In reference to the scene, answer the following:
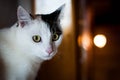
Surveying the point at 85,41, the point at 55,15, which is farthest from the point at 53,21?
the point at 85,41

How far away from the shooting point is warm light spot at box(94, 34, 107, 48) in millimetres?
725

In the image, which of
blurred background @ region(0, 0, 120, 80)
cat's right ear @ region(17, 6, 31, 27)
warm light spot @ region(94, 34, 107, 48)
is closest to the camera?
cat's right ear @ region(17, 6, 31, 27)

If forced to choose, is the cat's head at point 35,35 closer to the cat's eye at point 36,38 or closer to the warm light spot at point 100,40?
the cat's eye at point 36,38

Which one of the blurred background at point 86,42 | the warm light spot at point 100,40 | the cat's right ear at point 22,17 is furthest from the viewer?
the warm light spot at point 100,40

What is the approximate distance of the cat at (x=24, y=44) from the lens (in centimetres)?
51

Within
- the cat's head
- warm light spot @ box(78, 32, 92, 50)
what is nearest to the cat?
the cat's head

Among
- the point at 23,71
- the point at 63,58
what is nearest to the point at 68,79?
the point at 63,58

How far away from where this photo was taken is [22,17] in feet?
1.66

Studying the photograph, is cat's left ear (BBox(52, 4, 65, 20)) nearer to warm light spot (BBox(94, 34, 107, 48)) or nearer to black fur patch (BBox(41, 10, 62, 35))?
black fur patch (BBox(41, 10, 62, 35))

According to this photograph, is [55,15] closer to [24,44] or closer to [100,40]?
[24,44]

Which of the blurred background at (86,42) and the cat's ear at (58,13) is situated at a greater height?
the cat's ear at (58,13)

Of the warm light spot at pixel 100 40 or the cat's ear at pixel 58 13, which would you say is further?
the warm light spot at pixel 100 40

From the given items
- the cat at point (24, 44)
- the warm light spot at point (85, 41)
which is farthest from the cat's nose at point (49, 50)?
the warm light spot at point (85, 41)

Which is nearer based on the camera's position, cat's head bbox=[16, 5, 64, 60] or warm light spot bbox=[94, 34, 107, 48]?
cat's head bbox=[16, 5, 64, 60]
